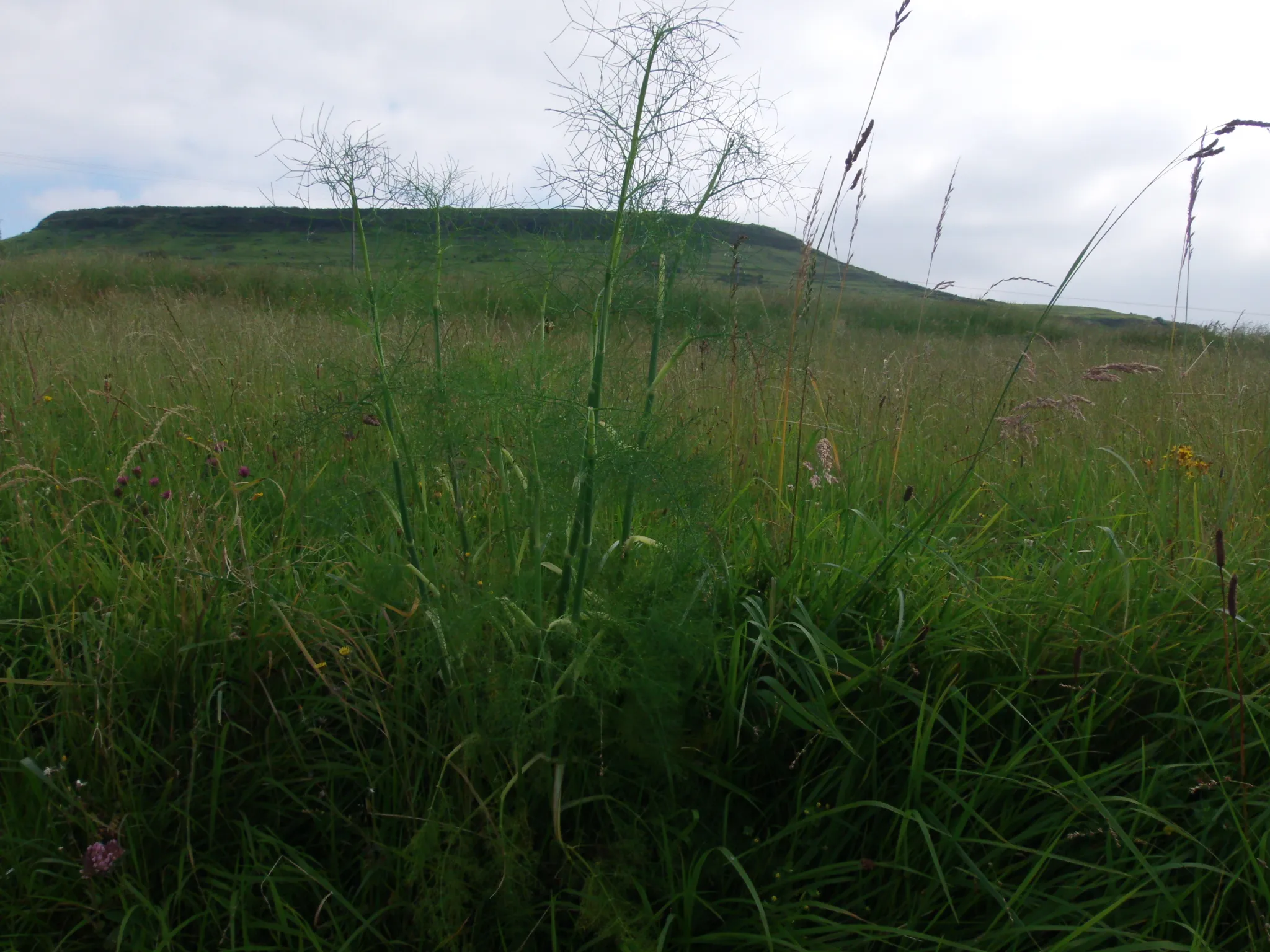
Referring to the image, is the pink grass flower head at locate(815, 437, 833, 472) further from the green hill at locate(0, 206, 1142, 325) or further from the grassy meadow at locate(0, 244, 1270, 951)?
the green hill at locate(0, 206, 1142, 325)

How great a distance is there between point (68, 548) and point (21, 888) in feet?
3.28

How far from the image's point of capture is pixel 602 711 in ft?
4.75

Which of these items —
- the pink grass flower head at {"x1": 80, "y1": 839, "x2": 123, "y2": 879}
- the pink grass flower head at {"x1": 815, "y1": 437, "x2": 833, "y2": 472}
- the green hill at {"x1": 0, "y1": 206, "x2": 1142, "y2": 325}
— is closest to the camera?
the pink grass flower head at {"x1": 80, "y1": 839, "x2": 123, "y2": 879}

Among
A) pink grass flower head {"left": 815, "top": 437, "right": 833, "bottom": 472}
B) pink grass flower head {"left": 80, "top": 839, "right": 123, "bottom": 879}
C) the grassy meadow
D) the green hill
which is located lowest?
pink grass flower head {"left": 80, "top": 839, "right": 123, "bottom": 879}

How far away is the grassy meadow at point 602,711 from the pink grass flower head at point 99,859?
0.01m

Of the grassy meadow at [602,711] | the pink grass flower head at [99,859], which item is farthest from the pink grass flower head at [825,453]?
the pink grass flower head at [99,859]

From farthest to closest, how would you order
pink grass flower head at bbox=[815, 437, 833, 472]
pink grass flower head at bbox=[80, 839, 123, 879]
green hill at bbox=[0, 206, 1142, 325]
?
pink grass flower head at bbox=[815, 437, 833, 472] < green hill at bbox=[0, 206, 1142, 325] < pink grass flower head at bbox=[80, 839, 123, 879]

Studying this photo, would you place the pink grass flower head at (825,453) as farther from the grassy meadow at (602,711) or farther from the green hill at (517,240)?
the green hill at (517,240)

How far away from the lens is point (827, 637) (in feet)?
5.67

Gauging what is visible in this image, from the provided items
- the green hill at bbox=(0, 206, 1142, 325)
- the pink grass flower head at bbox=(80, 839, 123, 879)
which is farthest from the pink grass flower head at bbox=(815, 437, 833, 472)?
the pink grass flower head at bbox=(80, 839, 123, 879)

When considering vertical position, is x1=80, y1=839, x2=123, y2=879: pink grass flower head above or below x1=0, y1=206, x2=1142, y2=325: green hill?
below

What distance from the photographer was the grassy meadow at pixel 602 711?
1.41 metres

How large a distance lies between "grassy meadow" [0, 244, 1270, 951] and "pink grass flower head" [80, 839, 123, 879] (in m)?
0.01

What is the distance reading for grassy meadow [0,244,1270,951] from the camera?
141cm
